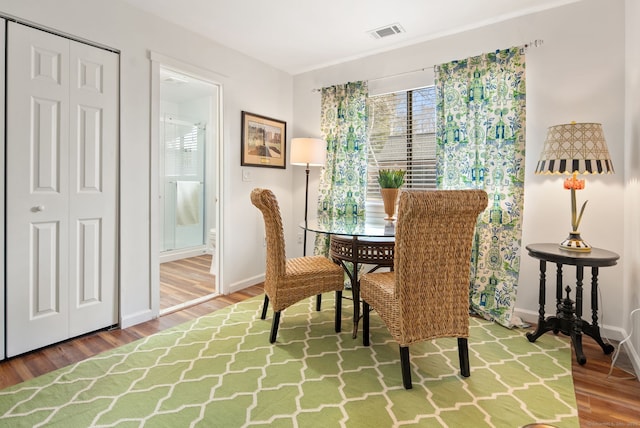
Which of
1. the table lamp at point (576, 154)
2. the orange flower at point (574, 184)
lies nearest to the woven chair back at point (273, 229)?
the table lamp at point (576, 154)

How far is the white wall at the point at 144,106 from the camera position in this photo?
2.27 meters

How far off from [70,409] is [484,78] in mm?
3356

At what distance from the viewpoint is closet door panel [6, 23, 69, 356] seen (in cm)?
200

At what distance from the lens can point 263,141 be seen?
3.64m

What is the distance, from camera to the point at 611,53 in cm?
233

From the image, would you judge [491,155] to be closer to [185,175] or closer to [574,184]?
[574,184]

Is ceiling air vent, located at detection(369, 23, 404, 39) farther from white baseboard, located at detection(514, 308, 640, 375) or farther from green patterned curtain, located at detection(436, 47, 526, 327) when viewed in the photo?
white baseboard, located at detection(514, 308, 640, 375)

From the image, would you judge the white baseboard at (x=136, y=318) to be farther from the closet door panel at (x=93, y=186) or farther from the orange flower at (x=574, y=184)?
the orange flower at (x=574, y=184)

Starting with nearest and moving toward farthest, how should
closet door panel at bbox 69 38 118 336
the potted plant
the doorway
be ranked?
closet door panel at bbox 69 38 118 336, the potted plant, the doorway

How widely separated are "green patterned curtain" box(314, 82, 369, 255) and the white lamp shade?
0.22 meters

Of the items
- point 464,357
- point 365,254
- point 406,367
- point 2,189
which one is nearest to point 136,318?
point 2,189

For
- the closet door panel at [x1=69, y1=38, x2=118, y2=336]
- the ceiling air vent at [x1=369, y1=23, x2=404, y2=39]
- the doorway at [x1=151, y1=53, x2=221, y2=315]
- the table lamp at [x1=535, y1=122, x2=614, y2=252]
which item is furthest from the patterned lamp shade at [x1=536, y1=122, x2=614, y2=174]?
the doorway at [x1=151, y1=53, x2=221, y2=315]

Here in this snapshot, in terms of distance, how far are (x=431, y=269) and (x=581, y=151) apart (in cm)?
127

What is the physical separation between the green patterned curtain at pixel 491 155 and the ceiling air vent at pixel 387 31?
1.64ft
